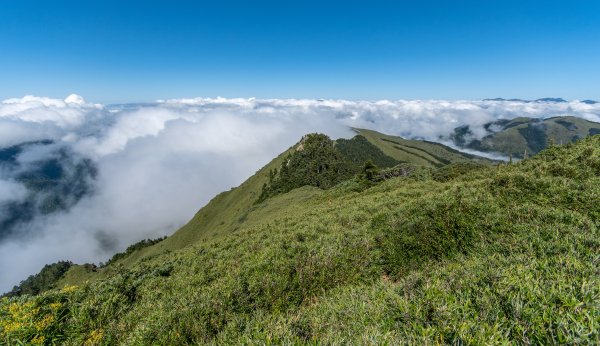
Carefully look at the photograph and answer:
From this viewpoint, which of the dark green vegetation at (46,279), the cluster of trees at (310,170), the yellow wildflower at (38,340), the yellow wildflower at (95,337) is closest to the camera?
the yellow wildflower at (38,340)

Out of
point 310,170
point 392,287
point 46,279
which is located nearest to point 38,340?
point 392,287

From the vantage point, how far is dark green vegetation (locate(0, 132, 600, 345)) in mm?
6363

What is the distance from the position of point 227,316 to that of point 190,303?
199 cm

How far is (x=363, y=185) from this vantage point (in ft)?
239

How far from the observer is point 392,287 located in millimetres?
10492

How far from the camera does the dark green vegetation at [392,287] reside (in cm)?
636

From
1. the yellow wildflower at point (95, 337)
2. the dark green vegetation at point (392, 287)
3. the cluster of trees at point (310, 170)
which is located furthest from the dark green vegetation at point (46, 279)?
the yellow wildflower at point (95, 337)

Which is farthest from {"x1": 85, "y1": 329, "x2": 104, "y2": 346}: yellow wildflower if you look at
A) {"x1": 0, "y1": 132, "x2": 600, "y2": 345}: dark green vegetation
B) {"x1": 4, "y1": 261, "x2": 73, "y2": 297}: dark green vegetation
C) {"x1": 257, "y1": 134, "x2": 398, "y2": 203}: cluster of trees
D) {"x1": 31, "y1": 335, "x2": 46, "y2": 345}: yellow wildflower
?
{"x1": 4, "y1": 261, "x2": 73, "y2": 297}: dark green vegetation

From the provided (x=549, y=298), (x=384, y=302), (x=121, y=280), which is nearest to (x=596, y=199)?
(x=549, y=298)

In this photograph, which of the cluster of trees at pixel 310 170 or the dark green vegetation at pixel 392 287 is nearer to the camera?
the dark green vegetation at pixel 392 287

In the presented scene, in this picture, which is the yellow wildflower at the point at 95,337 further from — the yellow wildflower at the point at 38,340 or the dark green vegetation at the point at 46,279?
the dark green vegetation at the point at 46,279

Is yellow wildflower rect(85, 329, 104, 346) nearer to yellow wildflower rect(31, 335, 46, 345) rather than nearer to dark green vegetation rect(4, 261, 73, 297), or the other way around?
yellow wildflower rect(31, 335, 46, 345)

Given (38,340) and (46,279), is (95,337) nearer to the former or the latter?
(38,340)

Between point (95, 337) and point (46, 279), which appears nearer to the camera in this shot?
point (95, 337)
